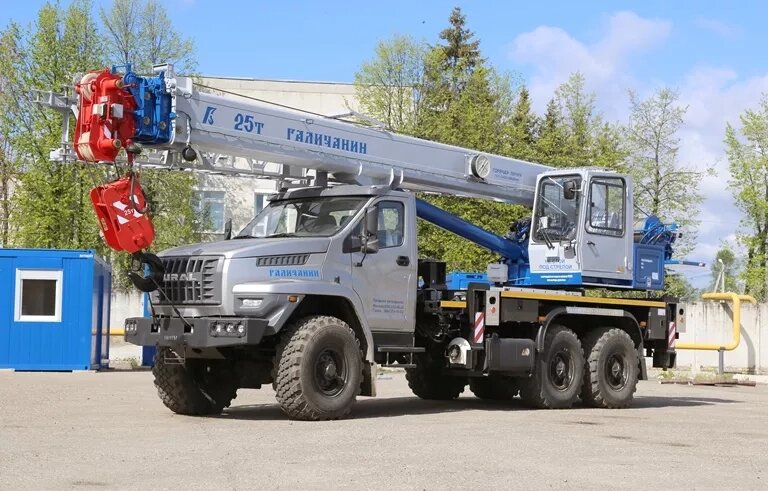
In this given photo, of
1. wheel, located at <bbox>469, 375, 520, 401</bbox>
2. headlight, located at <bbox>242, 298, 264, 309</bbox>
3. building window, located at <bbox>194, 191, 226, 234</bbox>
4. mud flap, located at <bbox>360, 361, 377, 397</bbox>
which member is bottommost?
wheel, located at <bbox>469, 375, 520, 401</bbox>

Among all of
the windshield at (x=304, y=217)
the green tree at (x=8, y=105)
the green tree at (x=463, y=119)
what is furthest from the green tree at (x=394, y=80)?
the windshield at (x=304, y=217)

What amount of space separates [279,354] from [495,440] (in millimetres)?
2986

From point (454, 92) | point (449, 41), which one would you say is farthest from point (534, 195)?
point (449, 41)

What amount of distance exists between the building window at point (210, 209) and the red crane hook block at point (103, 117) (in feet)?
136

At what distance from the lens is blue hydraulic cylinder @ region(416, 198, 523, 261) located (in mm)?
17094

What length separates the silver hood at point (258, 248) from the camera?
14008 millimetres

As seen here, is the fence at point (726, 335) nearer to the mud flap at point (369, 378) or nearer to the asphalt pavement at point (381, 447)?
the asphalt pavement at point (381, 447)

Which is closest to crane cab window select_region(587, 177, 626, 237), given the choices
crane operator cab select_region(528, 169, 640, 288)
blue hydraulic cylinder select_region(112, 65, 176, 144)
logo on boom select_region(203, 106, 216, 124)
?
crane operator cab select_region(528, 169, 640, 288)

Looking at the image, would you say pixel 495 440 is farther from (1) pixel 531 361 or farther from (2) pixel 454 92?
(2) pixel 454 92

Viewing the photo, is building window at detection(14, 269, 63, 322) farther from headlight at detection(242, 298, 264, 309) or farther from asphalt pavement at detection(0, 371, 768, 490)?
headlight at detection(242, 298, 264, 309)

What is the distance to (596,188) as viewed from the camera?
1841 cm

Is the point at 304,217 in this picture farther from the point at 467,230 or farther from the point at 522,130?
the point at 522,130

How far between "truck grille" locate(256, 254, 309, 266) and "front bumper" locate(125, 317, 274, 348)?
0.77m

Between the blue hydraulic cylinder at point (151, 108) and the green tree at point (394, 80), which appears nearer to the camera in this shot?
the blue hydraulic cylinder at point (151, 108)
